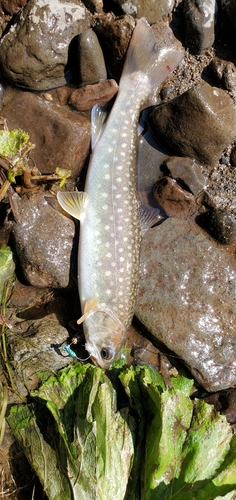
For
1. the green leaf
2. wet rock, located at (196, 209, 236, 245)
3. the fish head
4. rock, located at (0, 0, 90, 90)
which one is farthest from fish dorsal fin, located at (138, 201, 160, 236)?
rock, located at (0, 0, 90, 90)

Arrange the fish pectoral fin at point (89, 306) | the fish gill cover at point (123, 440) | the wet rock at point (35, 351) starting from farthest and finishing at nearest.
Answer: the wet rock at point (35, 351) → the fish pectoral fin at point (89, 306) → the fish gill cover at point (123, 440)

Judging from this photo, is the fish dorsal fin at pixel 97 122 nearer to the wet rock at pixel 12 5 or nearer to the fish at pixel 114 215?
the fish at pixel 114 215

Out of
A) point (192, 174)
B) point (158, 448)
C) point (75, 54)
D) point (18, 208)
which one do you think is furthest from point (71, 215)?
point (158, 448)

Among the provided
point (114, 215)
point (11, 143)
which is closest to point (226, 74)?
point (114, 215)

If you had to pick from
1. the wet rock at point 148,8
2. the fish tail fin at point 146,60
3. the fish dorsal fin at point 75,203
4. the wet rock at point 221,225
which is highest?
the wet rock at point 148,8

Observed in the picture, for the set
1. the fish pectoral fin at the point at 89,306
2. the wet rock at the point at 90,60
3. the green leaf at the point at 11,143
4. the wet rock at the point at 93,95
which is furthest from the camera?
the wet rock at the point at 93,95

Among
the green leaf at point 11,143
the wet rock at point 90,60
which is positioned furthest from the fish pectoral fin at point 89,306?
the wet rock at point 90,60

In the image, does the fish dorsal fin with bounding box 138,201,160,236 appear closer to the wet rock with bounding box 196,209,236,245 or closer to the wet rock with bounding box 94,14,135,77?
the wet rock with bounding box 196,209,236,245
